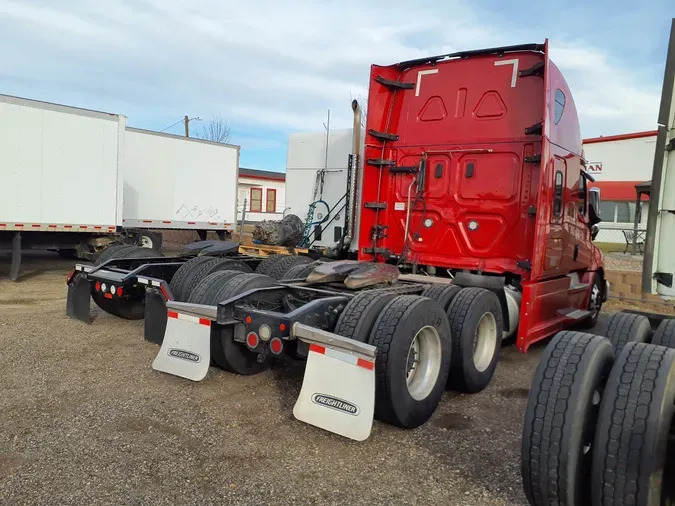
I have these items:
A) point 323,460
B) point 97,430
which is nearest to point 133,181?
point 97,430

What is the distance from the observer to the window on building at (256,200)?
125 ft

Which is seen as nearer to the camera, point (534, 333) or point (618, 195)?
point (534, 333)

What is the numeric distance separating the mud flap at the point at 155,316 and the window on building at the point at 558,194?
4333mm

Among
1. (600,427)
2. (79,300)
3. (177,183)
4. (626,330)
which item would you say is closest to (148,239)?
(177,183)

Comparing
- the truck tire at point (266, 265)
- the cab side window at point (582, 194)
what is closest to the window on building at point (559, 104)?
the cab side window at point (582, 194)

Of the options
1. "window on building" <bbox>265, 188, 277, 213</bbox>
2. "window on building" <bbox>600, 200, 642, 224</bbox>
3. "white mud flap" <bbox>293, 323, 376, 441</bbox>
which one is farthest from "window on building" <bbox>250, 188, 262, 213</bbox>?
"white mud flap" <bbox>293, 323, 376, 441</bbox>

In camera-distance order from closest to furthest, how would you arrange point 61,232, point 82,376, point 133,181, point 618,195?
point 82,376, point 61,232, point 133,181, point 618,195

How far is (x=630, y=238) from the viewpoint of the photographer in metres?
21.3

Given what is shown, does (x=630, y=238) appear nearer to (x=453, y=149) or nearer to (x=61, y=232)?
(x=453, y=149)

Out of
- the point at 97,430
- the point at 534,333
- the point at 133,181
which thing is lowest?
the point at 97,430

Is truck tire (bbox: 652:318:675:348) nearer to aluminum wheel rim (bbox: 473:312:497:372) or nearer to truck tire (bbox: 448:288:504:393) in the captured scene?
truck tire (bbox: 448:288:504:393)

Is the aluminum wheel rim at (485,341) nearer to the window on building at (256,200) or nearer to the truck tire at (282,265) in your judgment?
the truck tire at (282,265)

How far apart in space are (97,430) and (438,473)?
7.76 ft

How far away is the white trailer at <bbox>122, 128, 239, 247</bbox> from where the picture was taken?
1429 centimetres
